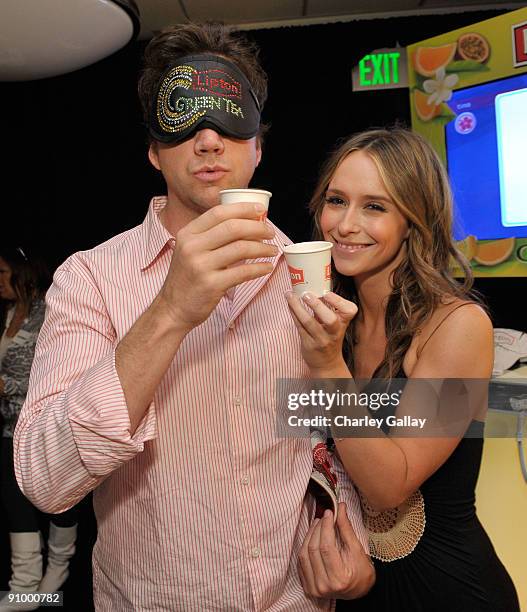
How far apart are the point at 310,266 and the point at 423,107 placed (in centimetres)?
232

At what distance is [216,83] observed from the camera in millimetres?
1280

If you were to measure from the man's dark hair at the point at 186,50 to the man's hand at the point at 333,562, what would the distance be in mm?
996

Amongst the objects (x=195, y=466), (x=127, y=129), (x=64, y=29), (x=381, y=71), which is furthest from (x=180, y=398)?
(x=127, y=129)

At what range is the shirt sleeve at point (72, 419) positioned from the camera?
89 cm

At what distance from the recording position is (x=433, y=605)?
1.32 meters

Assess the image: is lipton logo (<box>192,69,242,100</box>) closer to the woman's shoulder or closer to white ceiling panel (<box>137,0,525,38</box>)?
the woman's shoulder

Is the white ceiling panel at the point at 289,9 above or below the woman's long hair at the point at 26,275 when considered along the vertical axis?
above

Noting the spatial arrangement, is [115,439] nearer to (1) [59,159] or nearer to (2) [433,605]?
(2) [433,605]

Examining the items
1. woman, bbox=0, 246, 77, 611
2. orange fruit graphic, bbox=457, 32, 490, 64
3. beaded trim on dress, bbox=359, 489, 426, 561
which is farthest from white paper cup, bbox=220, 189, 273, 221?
woman, bbox=0, 246, 77, 611

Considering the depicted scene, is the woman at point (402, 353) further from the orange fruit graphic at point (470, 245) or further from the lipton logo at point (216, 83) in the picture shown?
the orange fruit graphic at point (470, 245)

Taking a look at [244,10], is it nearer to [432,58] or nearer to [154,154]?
[432,58]

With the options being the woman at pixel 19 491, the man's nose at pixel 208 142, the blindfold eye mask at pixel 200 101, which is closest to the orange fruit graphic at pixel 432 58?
the blindfold eye mask at pixel 200 101

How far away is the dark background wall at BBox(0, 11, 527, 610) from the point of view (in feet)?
12.9

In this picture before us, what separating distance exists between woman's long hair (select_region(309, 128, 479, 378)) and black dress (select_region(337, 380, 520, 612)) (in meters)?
0.30
